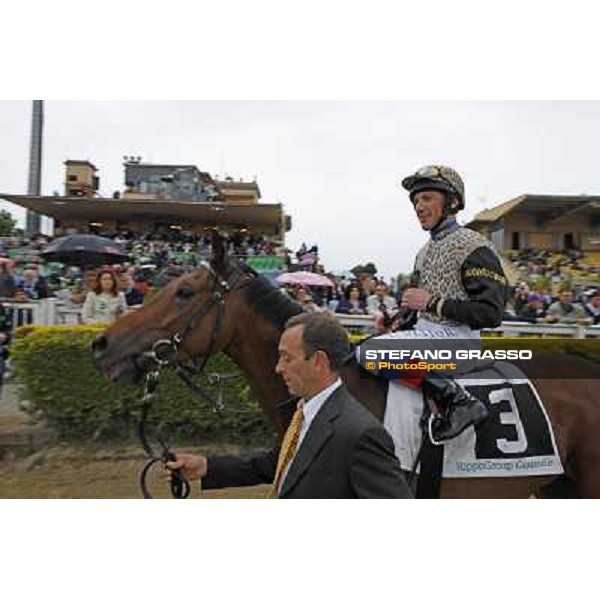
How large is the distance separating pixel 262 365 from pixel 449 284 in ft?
3.48

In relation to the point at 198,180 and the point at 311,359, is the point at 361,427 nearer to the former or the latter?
the point at 311,359

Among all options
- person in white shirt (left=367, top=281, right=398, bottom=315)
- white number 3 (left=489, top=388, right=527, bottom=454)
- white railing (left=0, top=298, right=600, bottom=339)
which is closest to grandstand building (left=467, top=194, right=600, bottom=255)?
white railing (left=0, top=298, right=600, bottom=339)

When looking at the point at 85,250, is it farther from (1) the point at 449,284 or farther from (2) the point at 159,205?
(1) the point at 449,284

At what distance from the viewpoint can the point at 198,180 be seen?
10.9 ft

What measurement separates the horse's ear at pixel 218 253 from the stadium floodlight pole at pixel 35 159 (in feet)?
3.29

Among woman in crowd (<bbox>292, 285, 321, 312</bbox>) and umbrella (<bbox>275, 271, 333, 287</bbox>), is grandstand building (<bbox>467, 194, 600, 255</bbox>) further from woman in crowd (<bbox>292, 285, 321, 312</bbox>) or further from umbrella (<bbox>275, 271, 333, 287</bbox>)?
woman in crowd (<bbox>292, 285, 321, 312</bbox>)

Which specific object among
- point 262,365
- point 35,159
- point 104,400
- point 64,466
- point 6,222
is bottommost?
point 64,466

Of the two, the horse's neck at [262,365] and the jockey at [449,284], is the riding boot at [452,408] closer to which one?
the jockey at [449,284]

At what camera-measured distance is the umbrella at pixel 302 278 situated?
11.4ft

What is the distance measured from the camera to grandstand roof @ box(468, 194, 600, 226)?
3.23 metres

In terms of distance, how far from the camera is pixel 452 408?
295cm

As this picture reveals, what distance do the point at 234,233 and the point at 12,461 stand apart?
330 cm

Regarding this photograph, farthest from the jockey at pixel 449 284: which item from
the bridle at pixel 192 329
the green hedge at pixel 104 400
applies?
the green hedge at pixel 104 400

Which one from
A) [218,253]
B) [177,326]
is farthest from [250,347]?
[218,253]
